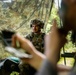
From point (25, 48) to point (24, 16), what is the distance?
3015 mm

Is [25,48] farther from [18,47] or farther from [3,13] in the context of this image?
[3,13]

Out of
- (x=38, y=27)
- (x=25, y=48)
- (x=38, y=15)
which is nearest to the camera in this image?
(x=25, y=48)

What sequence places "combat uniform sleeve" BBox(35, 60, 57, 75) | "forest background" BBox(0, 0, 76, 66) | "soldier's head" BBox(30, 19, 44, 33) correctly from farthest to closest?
"forest background" BBox(0, 0, 76, 66) → "soldier's head" BBox(30, 19, 44, 33) → "combat uniform sleeve" BBox(35, 60, 57, 75)

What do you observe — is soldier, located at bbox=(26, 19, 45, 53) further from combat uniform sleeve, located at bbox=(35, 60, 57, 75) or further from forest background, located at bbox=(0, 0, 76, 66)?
combat uniform sleeve, located at bbox=(35, 60, 57, 75)

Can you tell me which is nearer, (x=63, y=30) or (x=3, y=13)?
(x=63, y=30)

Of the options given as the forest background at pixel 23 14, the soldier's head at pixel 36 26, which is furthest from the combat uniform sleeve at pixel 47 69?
the forest background at pixel 23 14

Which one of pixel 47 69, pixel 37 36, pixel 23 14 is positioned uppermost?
pixel 23 14

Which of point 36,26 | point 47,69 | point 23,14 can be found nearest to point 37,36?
point 36,26

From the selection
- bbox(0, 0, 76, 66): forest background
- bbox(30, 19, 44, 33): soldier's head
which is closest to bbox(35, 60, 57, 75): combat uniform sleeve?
bbox(30, 19, 44, 33): soldier's head

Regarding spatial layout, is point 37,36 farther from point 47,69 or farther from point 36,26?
point 47,69

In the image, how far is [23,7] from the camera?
11.3 ft

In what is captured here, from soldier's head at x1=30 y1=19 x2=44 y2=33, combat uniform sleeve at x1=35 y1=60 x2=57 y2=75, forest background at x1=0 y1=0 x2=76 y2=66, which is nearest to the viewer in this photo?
combat uniform sleeve at x1=35 y1=60 x2=57 y2=75

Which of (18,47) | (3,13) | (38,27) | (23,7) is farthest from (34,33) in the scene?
(18,47)

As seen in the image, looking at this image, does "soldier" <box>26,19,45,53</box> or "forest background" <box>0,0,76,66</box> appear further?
"forest background" <box>0,0,76,66</box>
